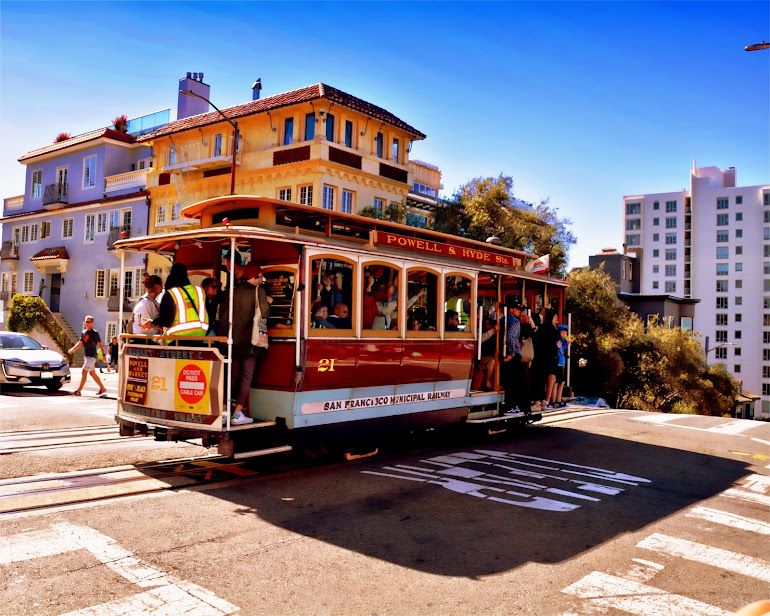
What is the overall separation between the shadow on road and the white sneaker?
2.61ft

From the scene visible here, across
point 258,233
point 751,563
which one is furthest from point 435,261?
point 751,563

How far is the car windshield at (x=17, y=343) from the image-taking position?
17.7 metres

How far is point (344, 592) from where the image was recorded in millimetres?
4641

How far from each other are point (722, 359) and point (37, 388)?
87.8m

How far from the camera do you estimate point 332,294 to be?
9.18 metres

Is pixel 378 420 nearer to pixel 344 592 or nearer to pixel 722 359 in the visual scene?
pixel 344 592

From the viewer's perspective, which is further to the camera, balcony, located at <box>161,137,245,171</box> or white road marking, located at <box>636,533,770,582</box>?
balcony, located at <box>161,137,245,171</box>

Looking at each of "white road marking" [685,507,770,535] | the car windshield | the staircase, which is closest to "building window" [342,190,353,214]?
the car windshield

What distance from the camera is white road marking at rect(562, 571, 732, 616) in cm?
459

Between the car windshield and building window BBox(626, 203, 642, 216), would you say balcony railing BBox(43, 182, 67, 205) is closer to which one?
the car windshield

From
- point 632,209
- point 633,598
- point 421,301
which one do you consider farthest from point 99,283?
point 632,209

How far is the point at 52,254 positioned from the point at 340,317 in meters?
35.9

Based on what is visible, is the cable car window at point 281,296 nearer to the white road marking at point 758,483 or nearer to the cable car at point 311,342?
the cable car at point 311,342

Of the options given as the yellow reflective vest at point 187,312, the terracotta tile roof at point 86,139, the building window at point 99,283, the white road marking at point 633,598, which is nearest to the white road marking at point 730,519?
the white road marking at point 633,598
